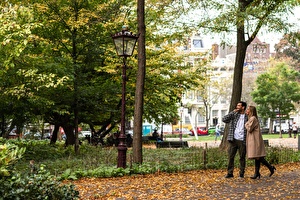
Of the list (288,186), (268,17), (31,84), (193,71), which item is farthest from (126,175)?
(193,71)

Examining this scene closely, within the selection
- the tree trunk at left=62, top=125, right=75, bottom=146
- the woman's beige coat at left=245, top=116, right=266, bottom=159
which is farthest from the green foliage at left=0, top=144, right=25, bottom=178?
the tree trunk at left=62, top=125, right=75, bottom=146

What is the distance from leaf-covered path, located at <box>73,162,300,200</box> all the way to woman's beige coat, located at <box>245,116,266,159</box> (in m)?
0.60

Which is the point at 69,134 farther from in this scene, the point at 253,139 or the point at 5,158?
the point at 5,158

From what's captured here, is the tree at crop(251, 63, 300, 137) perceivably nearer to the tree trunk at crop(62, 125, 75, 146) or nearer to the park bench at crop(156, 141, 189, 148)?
the park bench at crop(156, 141, 189, 148)

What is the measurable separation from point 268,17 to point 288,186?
27.8 ft

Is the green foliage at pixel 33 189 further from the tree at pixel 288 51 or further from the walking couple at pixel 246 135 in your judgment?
the tree at pixel 288 51

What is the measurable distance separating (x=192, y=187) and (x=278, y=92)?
4238 cm

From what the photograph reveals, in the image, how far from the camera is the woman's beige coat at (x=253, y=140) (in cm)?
1015

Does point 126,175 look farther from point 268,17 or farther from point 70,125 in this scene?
point 70,125

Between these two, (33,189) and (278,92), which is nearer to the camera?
(33,189)

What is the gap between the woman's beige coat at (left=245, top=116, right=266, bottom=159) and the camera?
10148 millimetres

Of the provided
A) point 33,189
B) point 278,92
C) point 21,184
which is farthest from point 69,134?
point 278,92

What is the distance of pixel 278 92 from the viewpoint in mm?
49594

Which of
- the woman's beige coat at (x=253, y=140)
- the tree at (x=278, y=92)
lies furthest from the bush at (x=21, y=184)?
the tree at (x=278, y=92)
